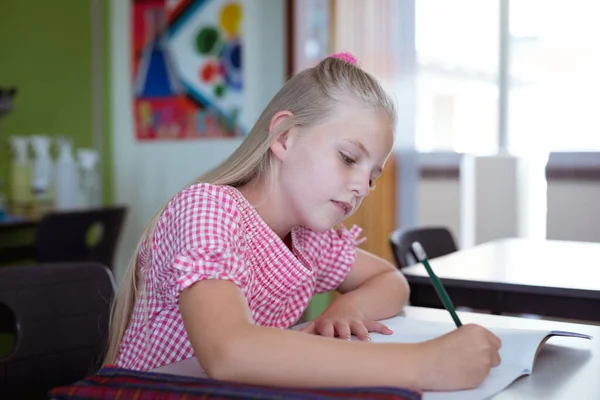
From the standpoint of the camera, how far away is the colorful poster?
12.5 ft

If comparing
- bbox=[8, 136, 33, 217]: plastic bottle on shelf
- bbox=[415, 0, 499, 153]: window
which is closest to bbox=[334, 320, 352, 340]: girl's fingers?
bbox=[8, 136, 33, 217]: plastic bottle on shelf

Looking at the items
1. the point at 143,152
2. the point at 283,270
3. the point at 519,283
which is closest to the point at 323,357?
the point at 283,270

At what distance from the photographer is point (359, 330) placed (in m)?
0.98

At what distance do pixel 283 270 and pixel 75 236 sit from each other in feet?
5.72

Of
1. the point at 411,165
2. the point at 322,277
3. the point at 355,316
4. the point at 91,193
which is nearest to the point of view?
the point at 355,316

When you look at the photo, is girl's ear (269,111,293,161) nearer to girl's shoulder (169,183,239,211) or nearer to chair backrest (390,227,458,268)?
girl's shoulder (169,183,239,211)

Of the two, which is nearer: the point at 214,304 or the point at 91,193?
the point at 214,304

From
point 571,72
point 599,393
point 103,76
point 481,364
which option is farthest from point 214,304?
point 103,76

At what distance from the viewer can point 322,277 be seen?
125 centimetres

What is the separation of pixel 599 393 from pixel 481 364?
125mm

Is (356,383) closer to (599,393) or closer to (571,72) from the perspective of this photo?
(599,393)

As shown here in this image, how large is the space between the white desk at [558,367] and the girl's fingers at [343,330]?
189 millimetres

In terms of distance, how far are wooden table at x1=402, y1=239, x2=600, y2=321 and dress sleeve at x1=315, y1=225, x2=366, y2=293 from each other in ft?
0.83

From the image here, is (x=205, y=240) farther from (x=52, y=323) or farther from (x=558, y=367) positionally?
(x=52, y=323)
